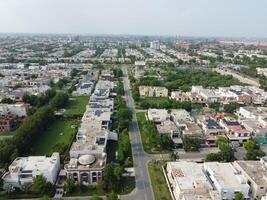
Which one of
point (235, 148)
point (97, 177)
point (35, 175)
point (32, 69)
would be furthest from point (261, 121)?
point (32, 69)

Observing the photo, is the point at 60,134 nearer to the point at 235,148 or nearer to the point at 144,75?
the point at 235,148

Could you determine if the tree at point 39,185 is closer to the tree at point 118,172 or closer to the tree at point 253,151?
the tree at point 118,172

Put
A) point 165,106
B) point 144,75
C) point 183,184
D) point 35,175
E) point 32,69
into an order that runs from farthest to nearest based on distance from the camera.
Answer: point 32,69
point 144,75
point 165,106
point 35,175
point 183,184

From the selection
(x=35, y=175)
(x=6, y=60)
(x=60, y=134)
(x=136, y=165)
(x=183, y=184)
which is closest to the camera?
(x=183, y=184)

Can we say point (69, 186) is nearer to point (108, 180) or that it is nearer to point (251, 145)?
point (108, 180)

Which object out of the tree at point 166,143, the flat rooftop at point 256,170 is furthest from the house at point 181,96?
the flat rooftop at point 256,170

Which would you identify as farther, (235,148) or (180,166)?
(235,148)

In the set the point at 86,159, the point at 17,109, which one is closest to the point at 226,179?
the point at 86,159
